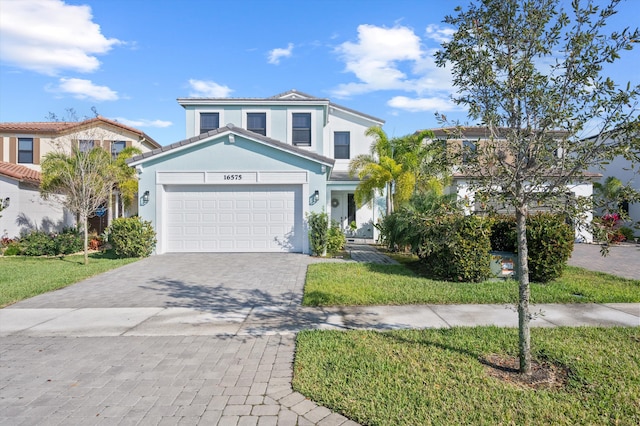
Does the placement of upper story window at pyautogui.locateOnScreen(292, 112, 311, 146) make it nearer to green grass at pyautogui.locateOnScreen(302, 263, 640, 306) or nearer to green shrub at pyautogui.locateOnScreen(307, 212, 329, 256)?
green shrub at pyautogui.locateOnScreen(307, 212, 329, 256)

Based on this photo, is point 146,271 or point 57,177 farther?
point 57,177

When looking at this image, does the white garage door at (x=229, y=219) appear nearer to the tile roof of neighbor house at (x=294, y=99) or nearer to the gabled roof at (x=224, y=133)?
the gabled roof at (x=224, y=133)

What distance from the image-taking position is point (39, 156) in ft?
67.8

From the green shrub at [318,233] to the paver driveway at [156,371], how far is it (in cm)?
540

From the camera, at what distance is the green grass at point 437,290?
6.98 metres

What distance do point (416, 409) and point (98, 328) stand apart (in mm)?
4882

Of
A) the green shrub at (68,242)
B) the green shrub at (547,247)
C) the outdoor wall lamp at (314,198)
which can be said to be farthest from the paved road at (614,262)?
the green shrub at (68,242)

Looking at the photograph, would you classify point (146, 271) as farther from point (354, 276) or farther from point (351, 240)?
point (351, 240)

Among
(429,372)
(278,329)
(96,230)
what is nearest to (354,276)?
(278,329)

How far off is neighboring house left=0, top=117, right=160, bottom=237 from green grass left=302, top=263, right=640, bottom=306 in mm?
11195

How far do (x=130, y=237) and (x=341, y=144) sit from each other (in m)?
12.6

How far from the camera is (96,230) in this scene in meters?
20.6

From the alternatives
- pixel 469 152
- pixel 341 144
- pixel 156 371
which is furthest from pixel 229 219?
pixel 469 152

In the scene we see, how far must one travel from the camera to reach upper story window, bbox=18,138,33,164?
68.2ft
